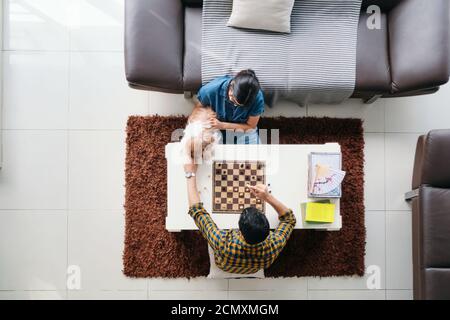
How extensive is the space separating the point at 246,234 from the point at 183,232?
96 centimetres

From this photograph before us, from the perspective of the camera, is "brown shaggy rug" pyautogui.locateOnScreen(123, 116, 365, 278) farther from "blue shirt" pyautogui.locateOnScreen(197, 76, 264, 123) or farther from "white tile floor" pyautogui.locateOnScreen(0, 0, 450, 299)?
"blue shirt" pyautogui.locateOnScreen(197, 76, 264, 123)

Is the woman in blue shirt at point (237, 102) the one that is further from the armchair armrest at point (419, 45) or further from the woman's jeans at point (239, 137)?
the armchair armrest at point (419, 45)

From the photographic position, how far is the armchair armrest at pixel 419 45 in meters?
2.35

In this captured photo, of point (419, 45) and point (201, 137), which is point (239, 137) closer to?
A: point (201, 137)

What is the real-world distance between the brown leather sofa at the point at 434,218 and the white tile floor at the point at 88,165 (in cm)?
52

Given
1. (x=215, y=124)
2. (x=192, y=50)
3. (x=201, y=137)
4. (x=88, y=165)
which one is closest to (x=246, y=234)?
(x=201, y=137)

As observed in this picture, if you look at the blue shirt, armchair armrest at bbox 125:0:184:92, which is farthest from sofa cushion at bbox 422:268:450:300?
armchair armrest at bbox 125:0:184:92

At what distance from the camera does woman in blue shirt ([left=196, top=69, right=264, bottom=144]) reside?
7.18 ft

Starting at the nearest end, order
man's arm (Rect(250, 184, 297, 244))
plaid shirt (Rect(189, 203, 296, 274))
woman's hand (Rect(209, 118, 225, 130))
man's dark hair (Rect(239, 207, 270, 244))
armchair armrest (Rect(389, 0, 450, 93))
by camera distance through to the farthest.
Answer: man's dark hair (Rect(239, 207, 270, 244)) → plaid shirt (Rect(189, 203, 296, 274)) → man's arm (Rect(250, 184, 297, 244)) → armchair armrest (Rect(389, 0, 450, 93)) → woman's hand (Rect(209, 118, 225, 130))

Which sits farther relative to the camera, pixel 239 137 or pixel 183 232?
pixel 183 232

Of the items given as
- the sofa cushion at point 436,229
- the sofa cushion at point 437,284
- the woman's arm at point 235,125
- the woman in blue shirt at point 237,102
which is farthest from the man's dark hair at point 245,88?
the sofa cushion at point 437,284

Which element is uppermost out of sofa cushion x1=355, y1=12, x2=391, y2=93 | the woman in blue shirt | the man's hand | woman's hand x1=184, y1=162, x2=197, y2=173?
sofa cushion x1=355, y1=12, x2=391, y2=93

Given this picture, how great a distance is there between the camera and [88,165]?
295 cm

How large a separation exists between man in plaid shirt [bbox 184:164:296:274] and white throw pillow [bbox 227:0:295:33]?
967 millimetres
